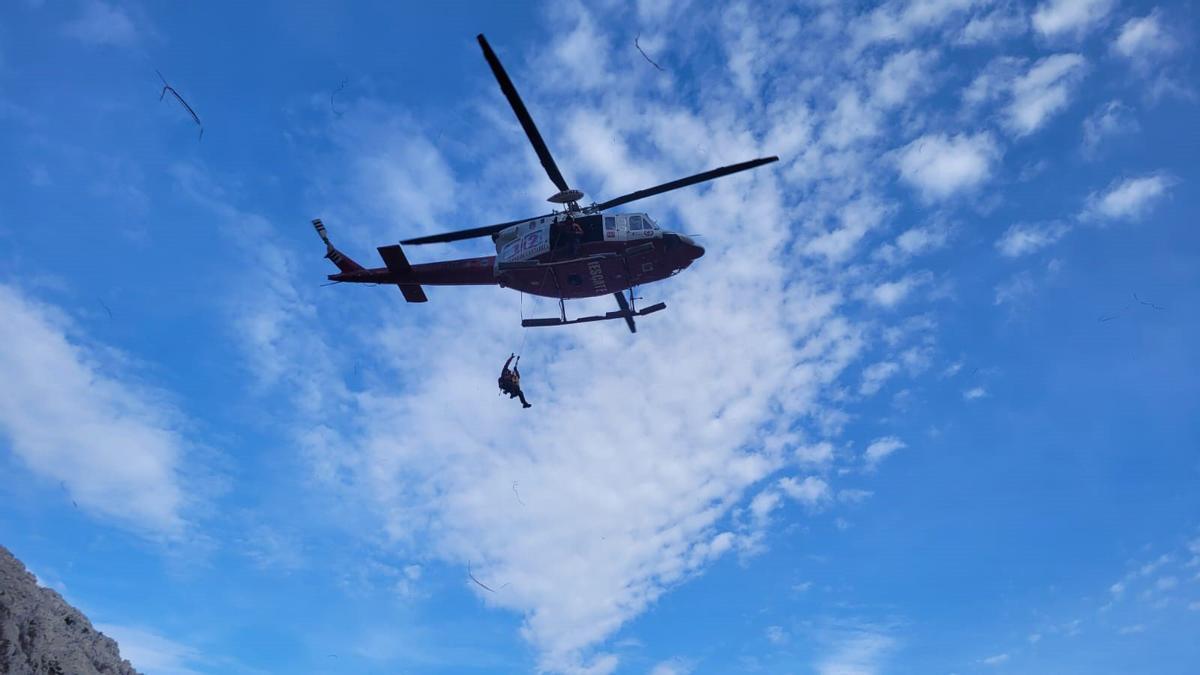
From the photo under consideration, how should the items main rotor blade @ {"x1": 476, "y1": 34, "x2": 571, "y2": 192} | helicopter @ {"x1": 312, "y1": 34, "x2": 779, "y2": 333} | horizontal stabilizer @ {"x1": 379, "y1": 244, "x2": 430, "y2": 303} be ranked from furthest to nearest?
horizontal stabilizer @ {"x1": 379, "y1": 244, "x2": 430, "y2": 303}, helicopter @ {"x1": 312, "y1": 34, "x2": 779, "y2": 333}, main rotor blade @ {"x1": 476, "y1": 34, "x2": 571, "y2": 192}

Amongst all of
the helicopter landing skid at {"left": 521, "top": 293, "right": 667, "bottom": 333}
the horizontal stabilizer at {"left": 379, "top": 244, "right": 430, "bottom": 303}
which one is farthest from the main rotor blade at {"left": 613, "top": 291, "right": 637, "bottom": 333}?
the horizontal stabilizer at {"left": 379, "top": 244, "right": 430, "bottom": 303}

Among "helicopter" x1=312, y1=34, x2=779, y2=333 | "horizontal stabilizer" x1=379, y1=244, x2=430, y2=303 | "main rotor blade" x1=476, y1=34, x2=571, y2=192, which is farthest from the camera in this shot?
"horizontal stabilizer" x1=379, y1=244, x2=430, y2=303

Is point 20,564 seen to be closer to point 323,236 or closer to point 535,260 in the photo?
point 323,236

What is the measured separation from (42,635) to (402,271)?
18024 millimetres

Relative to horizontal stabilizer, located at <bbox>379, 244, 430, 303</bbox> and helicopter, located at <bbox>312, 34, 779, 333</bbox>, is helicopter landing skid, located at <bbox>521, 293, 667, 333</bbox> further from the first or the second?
horizontal stabilizer, located at <bbox>379, 244, 430, 303</bbox>

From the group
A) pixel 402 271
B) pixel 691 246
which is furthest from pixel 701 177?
pixel 402 271

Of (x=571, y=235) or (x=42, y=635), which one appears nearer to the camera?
(x=571, y=235)

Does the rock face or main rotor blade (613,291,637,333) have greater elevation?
main rotor blade (613,291,637,333)

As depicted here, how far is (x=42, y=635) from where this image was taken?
26422mm

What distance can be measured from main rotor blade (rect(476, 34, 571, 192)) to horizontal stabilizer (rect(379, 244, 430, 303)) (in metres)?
7.27

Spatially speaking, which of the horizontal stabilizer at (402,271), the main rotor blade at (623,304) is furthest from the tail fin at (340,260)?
the main rotor blade at (623,304)

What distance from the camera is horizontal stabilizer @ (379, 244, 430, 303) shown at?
28.8 meters

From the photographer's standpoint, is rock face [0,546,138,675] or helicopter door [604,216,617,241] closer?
helicopter door [604,216,617,241]

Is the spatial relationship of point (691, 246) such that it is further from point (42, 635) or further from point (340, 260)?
point (42, 635)
